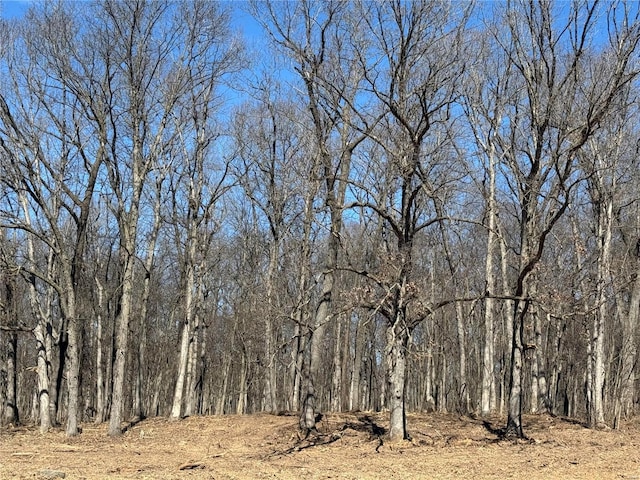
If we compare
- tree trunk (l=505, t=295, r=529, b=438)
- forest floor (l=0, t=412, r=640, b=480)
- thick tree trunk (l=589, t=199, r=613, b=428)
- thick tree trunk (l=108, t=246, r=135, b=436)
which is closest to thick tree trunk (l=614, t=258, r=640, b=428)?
thick tree trunk (l=589, t=199, r=613, b=428)

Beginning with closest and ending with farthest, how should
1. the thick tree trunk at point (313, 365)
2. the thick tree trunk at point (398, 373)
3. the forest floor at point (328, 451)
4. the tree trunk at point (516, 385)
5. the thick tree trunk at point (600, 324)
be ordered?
the forest floor at point (328, 451), the thick tree trunk at point (398, 373), the tree trunk at point (516, 385), the thick tree trunk at point (600, 324), the thick tree trunk at point (313, 365)

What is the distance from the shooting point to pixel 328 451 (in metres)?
12.4

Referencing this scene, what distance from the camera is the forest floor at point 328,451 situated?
31.1 feet

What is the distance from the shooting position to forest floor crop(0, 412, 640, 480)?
9484mm

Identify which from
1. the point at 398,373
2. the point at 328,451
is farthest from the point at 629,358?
the point at 328,451

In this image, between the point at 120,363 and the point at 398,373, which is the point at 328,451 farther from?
the point at 120,363

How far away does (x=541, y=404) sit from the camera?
20172mm

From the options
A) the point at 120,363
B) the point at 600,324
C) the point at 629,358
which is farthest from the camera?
the point at 629,358

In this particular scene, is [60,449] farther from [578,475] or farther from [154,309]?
[154,309]

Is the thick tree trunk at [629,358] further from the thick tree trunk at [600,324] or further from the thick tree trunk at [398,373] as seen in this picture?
the thick tree trunk at [398,373]

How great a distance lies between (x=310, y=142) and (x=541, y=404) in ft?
38.0

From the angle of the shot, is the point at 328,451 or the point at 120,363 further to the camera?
the point at 120,363

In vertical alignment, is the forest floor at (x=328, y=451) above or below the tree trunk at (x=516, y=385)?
below

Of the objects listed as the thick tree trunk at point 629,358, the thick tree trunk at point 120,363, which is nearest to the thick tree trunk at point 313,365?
the thick tree trunk at point 120,363
